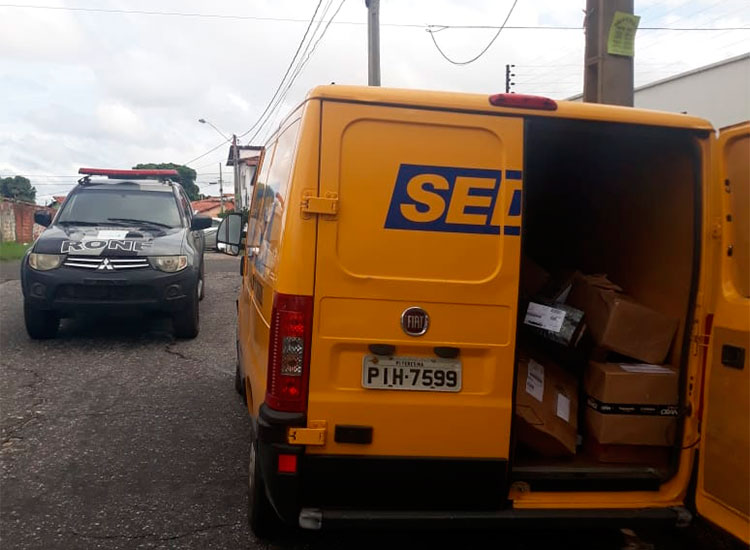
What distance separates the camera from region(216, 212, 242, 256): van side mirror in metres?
5.56

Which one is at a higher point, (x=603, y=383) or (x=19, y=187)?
(x=19, y=187)

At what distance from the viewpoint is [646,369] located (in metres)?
3.23

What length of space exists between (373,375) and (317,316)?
35cm

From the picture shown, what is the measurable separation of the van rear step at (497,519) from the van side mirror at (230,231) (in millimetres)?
3200

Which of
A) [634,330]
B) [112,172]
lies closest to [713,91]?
[112,172]

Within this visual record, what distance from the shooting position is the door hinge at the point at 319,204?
2672 millimetres

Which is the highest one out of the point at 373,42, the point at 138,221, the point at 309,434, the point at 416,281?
the point at 373,42

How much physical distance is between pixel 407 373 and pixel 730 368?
136cm

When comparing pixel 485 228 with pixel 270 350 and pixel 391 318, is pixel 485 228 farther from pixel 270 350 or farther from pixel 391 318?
pixel 270 350

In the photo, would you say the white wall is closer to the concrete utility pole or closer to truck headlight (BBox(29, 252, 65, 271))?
the concrete utility pole

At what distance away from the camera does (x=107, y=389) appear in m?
5.93

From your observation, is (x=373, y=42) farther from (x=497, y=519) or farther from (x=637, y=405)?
(x=497, y=519)

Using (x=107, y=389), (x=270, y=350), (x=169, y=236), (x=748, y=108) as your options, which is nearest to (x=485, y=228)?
(x=270, y=350)

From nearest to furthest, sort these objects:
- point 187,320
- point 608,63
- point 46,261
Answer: point 608,63 < point 46,261 < point 187,320
